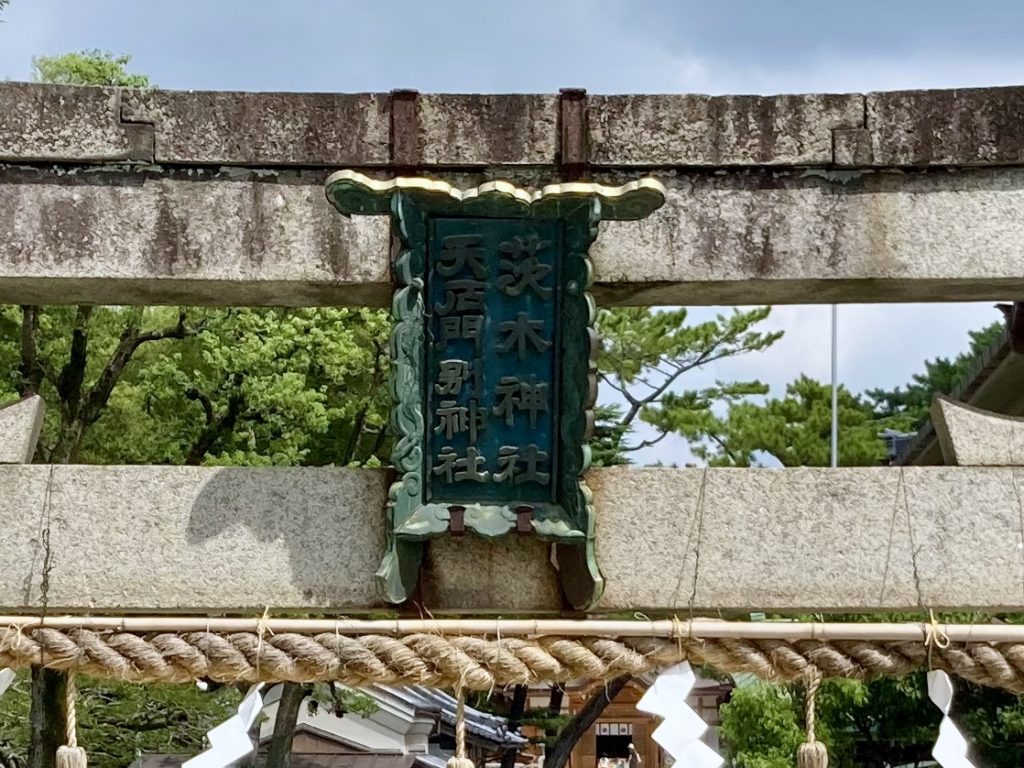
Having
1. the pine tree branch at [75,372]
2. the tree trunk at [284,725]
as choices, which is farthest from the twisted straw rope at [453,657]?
the tree trunk at [284,725]

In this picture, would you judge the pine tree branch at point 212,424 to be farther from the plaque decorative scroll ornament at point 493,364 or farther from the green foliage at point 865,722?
the plaque decorative scroll ornament at point 493,364

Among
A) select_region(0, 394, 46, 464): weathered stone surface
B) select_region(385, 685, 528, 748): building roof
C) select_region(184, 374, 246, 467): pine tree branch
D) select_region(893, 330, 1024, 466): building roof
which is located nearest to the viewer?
select_region(0, 394, 46, 464): weathered stone surface

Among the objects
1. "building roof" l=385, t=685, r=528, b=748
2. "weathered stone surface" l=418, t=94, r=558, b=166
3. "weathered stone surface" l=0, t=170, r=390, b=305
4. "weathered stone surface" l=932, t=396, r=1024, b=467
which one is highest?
"weathered stone surface" l=418, t=94, r=558, b=166

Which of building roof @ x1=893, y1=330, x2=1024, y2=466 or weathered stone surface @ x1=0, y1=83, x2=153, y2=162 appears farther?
building roof @ x1=893, y1=330, x2=1024, y2=466

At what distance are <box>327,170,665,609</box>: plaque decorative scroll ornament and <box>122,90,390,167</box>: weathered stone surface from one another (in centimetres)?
41

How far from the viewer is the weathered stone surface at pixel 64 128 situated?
166 inches

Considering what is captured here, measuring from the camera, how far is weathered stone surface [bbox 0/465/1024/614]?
13.1ft

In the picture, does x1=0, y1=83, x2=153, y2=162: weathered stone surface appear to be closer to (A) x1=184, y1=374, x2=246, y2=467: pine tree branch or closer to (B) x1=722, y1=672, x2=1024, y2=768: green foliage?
(A) x1=184, y1=374, x2=246, y2=467: pine tree branch

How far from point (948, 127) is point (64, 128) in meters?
2.96

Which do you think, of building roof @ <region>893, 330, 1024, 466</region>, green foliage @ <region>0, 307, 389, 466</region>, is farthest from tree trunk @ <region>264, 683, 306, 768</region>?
building roof @ <region>893, 330, 1024, 466</region>

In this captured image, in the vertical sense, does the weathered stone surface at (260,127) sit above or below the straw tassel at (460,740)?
above

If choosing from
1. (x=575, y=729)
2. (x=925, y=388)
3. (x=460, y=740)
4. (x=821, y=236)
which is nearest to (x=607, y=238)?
(x=821, y=236)

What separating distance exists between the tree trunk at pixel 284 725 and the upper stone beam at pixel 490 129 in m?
8.81

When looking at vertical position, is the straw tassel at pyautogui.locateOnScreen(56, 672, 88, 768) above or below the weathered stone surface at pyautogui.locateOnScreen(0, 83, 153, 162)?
below
